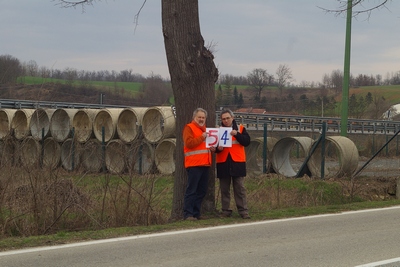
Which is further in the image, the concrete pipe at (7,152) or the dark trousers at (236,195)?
the dark trousers at (236,195)

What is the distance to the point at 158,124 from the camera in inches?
745

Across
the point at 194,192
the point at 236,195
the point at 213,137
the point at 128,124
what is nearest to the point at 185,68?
the point at 213,137

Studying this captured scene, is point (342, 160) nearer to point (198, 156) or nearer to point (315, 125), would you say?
point (198, 156)

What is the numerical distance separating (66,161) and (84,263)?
4305 millimetres

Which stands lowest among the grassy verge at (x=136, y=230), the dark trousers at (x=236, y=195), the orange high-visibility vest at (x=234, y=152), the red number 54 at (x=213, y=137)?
the grassy verge at (x=136, y=230)

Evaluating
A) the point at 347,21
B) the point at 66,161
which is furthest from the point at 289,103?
→ the point at 66,161

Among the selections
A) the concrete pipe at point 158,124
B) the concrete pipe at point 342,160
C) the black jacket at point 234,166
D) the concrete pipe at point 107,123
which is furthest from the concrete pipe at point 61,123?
the black jacket at point 234,166

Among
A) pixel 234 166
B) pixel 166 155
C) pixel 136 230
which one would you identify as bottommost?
pixel 136 230

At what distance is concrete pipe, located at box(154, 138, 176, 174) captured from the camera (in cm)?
1811

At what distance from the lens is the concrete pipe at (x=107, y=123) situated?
1958 cm

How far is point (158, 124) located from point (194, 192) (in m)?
9.73

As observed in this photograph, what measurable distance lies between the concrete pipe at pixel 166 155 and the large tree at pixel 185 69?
809 cm

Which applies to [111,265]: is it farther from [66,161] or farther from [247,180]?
[247,180]

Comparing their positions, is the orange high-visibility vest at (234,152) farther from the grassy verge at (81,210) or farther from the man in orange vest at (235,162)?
the grassy verge at (81,210)
